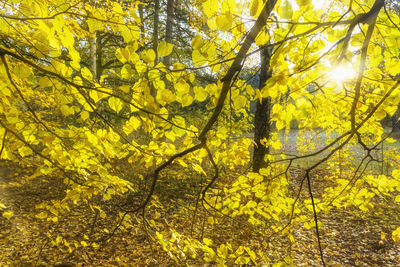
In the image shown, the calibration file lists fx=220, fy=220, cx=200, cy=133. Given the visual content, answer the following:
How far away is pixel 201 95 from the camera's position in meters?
1.13

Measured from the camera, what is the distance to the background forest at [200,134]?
0.96 meters

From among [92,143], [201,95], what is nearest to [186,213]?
[92,143]

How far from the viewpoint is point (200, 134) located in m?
1.04

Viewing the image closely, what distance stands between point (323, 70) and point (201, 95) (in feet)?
2.45

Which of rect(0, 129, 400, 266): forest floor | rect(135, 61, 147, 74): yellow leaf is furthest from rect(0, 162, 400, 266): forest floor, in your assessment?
rect(135, 61, 147, 74): yellow leaf

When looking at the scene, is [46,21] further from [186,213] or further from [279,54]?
[186,213]

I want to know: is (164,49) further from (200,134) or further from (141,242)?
(141,242)

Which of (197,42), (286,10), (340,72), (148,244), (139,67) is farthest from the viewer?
(148,244)

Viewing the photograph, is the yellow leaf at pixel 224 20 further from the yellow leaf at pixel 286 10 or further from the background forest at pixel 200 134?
the yellow leaf at pixel 286 10

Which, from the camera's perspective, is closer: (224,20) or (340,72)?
A: (224,20)

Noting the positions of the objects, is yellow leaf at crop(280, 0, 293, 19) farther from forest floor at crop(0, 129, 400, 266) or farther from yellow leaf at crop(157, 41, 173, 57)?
forest floor at crop(0, 129, 400, 266)

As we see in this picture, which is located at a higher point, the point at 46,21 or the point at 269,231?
the point at 269,231

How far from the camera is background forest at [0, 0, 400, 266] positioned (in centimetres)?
96

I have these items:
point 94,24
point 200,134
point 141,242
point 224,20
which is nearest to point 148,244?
point 141,242
